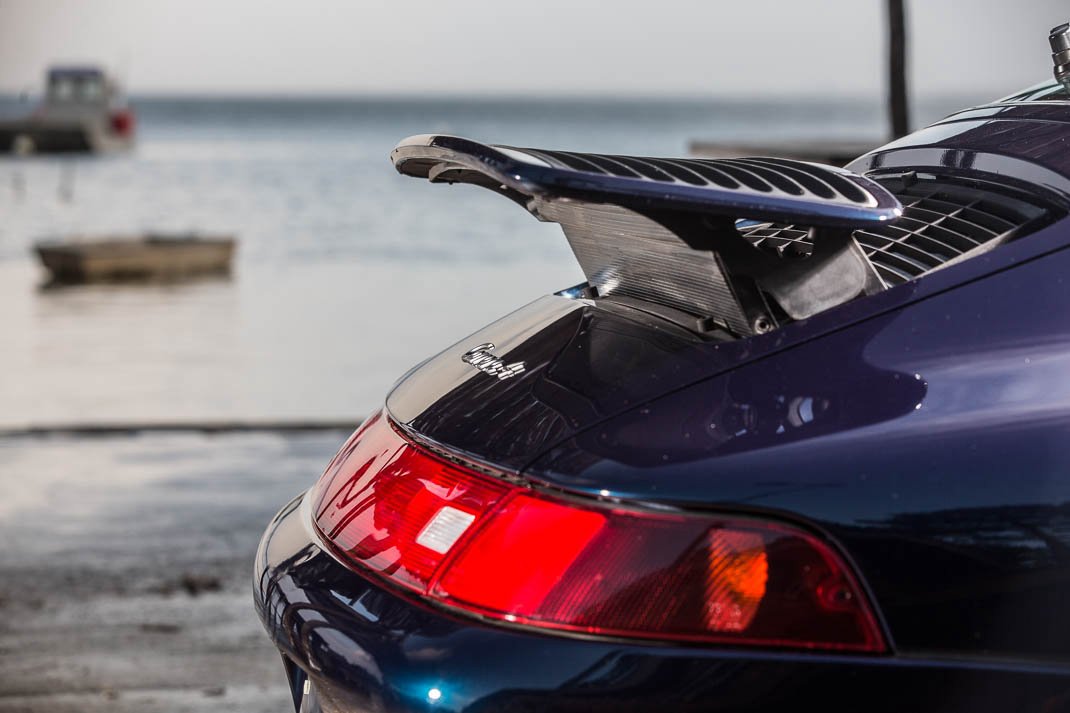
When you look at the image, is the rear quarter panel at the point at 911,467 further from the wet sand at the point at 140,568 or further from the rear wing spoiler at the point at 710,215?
the wet sand at the point at 140,568

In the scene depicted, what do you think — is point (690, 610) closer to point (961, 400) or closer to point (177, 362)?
point (961, 400)

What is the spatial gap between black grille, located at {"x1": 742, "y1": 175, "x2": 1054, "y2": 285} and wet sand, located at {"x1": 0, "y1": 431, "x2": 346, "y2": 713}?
7.55ft

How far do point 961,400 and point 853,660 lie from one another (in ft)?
0.98

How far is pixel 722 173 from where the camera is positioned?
5.10ft

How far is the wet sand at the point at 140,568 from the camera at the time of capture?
3.76 meters

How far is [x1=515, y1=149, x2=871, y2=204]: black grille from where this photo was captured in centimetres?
148

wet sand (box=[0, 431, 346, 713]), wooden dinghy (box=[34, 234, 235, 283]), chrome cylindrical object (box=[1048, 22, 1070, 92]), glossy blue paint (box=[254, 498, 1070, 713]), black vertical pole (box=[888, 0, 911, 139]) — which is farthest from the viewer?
wooden dinghy (box=[34, 234, 235, 283])

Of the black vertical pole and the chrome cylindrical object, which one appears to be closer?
the chrome cylindrical object

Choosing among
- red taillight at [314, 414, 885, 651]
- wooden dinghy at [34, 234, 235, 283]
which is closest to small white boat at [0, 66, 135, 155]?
wooden dinghy at [34, 234, 235, 283]

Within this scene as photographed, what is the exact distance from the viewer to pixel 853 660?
1.36m

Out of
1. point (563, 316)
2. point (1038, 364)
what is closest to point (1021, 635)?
point (1038, 364)

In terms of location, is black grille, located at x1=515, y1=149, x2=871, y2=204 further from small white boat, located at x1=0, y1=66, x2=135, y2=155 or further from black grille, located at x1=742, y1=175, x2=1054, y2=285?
small white boat, located at x1=0, y1=66, x2=135, y2=155

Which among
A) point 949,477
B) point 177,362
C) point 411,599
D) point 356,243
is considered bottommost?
point 356,243

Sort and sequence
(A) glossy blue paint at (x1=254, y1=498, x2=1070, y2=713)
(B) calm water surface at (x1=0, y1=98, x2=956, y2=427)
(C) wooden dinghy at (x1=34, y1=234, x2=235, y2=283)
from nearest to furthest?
1. (A) glossy blue paint at (x1=254, y1=498, x2=1070, y2=713)
2. (B) calm water surface at (x1=0, y1=98, x2=956, y2=427)
3. (C) wooden dinghy at (x1=34, y1=234, x2=235, y2=283)
